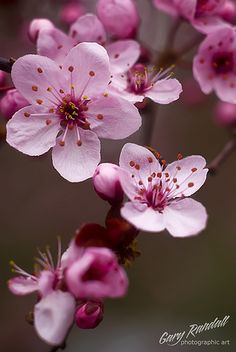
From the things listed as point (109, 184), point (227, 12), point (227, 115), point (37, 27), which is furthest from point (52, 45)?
point (227, 115)

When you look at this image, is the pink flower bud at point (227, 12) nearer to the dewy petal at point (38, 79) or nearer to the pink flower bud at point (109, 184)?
the dewy petal at point (38, 79)

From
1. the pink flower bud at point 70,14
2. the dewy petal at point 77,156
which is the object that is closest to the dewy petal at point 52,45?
the dewy petal at point 77,156

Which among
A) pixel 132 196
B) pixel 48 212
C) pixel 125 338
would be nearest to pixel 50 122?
pixel 132 196

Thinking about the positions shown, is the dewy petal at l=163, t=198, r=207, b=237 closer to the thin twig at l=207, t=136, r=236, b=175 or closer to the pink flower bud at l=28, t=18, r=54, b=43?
the thin twig at l=207, t=136, r=236, b=175

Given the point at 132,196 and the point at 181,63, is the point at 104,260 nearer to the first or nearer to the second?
the point at 132,196

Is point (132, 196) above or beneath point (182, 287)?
above

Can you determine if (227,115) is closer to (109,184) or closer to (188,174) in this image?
(188,174)
